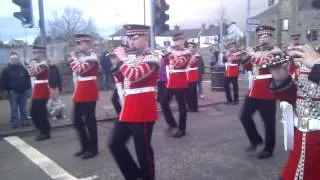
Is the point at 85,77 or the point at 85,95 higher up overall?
the point at 85,77

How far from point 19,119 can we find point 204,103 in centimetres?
582

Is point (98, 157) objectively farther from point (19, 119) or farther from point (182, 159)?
point (19, 119)

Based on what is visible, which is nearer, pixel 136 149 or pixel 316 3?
pixel 316 3

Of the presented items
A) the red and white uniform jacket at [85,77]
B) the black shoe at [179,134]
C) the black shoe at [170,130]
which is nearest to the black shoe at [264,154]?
the black shoe at [179,134]

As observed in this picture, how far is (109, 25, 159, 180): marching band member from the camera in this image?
5.15 meters

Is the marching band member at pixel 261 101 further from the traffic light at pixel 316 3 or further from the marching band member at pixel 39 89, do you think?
the marching band member at pixel 39 89

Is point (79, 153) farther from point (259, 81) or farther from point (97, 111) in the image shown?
point (97, 111)

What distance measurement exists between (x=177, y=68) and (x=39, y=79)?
115 inches

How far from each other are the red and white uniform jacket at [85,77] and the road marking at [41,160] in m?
1.16

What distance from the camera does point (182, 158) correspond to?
23.1 ft

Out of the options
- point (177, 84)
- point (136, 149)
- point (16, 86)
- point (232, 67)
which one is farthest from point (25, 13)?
point (232, 67)

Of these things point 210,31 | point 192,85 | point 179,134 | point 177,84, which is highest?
point 210,31

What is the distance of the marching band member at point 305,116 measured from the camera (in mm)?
2986

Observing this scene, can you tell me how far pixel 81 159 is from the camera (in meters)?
7.28
